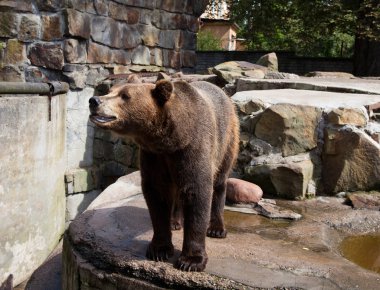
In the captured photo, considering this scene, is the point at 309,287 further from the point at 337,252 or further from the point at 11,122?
the point at 11,122

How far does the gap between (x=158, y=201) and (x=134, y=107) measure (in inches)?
26.4

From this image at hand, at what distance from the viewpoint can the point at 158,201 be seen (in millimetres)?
3254

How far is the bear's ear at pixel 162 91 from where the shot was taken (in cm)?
289

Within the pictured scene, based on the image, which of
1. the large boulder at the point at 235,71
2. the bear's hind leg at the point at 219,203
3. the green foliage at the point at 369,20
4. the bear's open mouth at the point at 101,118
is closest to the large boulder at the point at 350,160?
the bear's hind leg at the point at 219,203

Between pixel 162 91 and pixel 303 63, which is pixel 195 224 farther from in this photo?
pixel 303 63

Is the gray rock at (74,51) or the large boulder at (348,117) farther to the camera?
the gray rock at (74,51)

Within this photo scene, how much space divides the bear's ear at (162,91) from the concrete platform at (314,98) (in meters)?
2.21

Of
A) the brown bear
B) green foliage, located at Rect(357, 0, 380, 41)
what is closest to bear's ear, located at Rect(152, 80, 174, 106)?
the brown bear

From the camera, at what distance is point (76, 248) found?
3.55m

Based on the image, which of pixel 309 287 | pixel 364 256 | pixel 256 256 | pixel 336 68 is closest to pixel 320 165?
pixel 364 256

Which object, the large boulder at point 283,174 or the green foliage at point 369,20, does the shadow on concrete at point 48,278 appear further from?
the green foliage at point 369,20

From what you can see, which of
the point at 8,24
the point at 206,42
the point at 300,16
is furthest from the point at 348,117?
the point at 206,42

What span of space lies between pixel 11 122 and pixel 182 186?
315 centimetres

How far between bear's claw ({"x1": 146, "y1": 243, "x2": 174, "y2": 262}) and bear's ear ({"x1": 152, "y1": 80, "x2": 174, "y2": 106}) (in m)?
0.87
